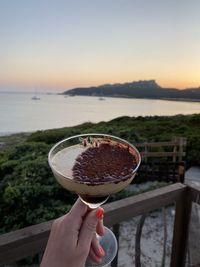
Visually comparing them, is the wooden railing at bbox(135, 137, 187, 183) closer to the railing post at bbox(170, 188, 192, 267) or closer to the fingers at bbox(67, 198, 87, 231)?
the railing post at bbox(170, 188, 192, 267)

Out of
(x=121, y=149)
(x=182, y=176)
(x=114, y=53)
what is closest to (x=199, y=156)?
(x=182, y=176)

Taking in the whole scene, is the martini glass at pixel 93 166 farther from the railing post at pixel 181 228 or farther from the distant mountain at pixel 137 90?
the distant mountain at pixel 137 90

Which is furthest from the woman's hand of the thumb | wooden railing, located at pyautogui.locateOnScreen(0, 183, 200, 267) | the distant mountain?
the distant mountain

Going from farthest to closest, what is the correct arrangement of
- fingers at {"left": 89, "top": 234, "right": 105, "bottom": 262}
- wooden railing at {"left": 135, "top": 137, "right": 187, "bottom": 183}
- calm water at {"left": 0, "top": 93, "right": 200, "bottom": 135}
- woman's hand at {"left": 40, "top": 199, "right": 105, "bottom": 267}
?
calm water at {"left": 0, "top": 93, "right": 200, "bottom": 135} → wooden railing at {"left": 135, "top": 137, "right": 187, "bottom": 183} → fingers at {"left": 89, "top": 234, "right": 105, "bottom": 262} → woman's hand at {"left": 40, "top": 199, "right": 105, "bottom": 267}

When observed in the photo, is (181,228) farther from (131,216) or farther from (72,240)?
(72,240)

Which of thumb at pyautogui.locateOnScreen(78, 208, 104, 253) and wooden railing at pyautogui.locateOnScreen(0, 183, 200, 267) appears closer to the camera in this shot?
thumb at pyautogui.locateOnScreen(78, 208, 104, 253)

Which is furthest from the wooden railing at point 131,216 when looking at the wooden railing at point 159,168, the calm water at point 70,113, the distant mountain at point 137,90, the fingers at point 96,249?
the distant mountain at point 137,90

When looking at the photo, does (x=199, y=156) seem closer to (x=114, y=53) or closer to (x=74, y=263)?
(x=74, y=263)
